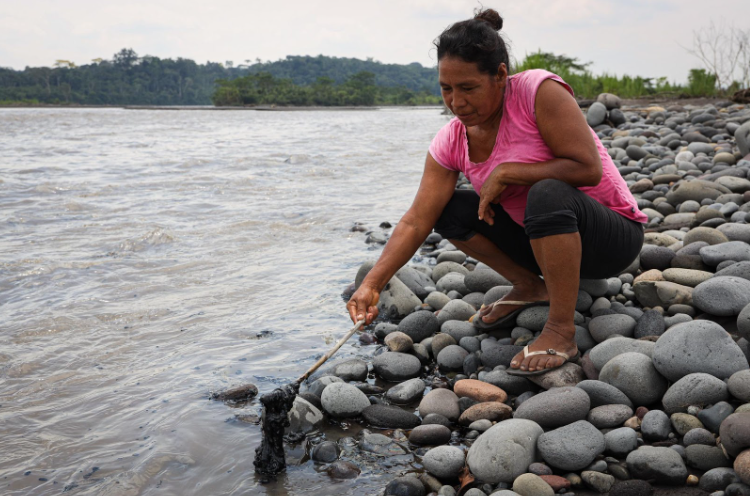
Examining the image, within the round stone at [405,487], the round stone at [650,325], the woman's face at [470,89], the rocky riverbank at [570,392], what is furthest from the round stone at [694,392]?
the woman's face at [470,89]

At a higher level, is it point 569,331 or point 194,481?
point 569,331

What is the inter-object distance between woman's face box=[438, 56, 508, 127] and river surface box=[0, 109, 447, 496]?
1.39 metres

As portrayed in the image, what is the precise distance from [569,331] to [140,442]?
1.79 meters

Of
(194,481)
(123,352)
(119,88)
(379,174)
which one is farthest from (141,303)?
(119,88)

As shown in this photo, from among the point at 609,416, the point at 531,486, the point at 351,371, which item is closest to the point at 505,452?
the point at 531,486

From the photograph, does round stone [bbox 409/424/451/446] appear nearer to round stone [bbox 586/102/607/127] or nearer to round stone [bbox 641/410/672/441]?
round stone [bbox 641/410/672/441]

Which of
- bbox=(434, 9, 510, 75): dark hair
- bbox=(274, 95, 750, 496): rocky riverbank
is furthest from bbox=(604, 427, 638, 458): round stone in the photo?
bbox=(434, 9, 510, 75): dark hair

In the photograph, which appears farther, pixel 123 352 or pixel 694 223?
pixel 694 223

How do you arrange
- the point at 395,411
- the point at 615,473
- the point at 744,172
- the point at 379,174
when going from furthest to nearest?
the point at 379,174 → the point at 744,172 → the point at 395,411 → the point at 615,473

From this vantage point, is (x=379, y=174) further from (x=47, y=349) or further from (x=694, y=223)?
(x=47, y=349)

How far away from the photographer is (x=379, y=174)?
10742mm

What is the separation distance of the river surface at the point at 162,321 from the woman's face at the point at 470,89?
139cm

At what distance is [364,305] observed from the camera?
102 inches

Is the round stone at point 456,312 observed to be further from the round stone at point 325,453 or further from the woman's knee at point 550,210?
the round stone at point 325,453
